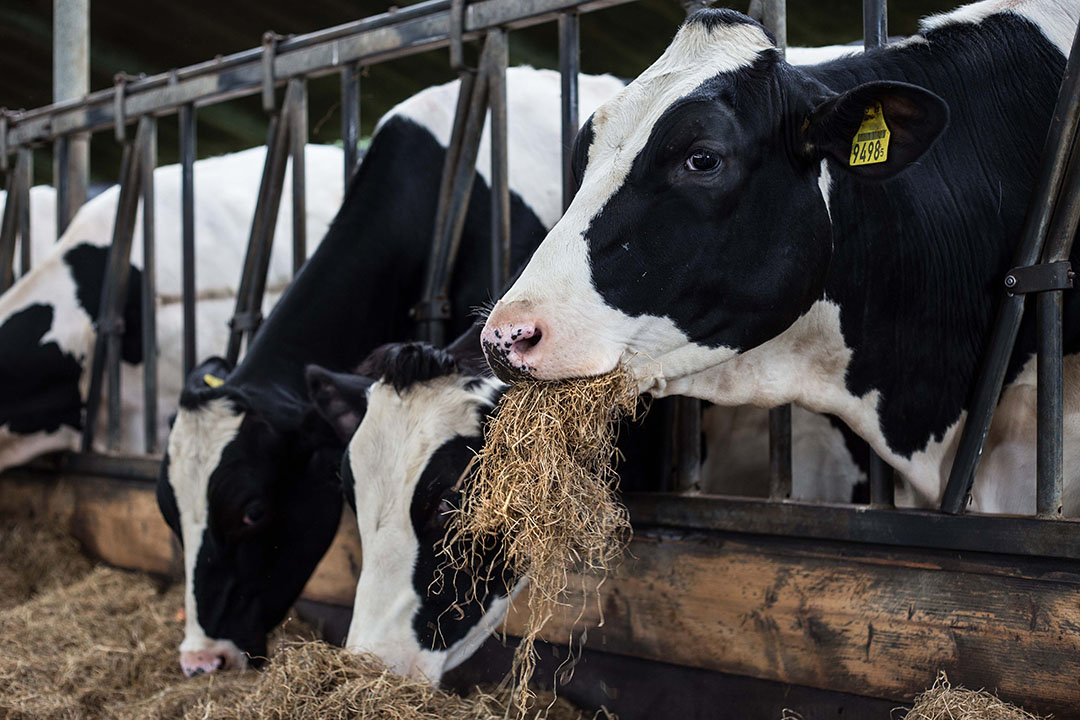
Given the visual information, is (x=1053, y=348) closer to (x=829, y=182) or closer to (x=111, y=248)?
(x=829, y=182)

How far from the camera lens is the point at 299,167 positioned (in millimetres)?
3936

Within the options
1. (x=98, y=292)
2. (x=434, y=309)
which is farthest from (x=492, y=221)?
(x=98, y=292)

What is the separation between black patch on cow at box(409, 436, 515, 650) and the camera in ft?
7.86

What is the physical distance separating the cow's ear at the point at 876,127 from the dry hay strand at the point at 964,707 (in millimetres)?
986

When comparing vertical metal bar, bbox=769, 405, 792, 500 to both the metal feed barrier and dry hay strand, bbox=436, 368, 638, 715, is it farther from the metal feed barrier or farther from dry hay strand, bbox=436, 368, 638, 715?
dry hay strand, bbox=436, 368, 638, 715

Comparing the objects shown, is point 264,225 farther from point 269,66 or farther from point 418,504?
point 418,504

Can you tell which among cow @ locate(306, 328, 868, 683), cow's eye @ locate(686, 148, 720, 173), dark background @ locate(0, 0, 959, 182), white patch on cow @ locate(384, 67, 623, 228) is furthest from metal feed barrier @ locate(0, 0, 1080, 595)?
dark background @ locate(0, 0, 959, 182)

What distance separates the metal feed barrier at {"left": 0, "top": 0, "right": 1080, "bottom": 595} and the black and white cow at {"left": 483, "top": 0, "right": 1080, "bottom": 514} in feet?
0.47

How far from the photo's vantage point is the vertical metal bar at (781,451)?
Answer: 258 cm

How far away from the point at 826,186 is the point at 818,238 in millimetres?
139

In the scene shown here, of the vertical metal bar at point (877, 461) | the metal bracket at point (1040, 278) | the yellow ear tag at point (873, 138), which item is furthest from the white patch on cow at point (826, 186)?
the vertical metal bar at point (877, 461)

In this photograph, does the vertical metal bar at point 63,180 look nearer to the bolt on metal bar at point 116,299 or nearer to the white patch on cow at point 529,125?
the bolt on metal bar at point 116,299

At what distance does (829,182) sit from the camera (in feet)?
7.10

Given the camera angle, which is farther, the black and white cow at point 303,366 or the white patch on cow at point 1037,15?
the black and white cow at point 303,366
